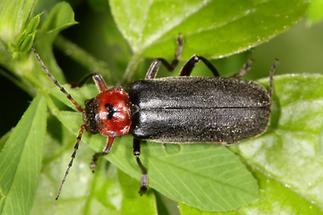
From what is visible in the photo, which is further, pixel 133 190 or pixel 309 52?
pixel 309 52

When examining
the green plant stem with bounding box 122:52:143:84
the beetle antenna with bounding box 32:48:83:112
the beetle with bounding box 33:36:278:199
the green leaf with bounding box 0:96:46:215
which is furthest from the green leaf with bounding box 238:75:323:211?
the green leaf with bounding box 0:96:46:215

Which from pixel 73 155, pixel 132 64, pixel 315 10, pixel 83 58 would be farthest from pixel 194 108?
pixel 83 58

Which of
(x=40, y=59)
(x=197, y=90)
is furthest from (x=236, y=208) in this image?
(x=40, y=59)

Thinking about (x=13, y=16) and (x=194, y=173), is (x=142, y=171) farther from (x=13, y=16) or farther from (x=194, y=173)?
(x=13, y=16)

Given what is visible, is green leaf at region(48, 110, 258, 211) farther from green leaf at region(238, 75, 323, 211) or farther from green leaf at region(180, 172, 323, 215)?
green leaf at region(238, 75, 323, 211)

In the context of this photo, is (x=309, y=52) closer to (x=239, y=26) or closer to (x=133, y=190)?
(x=239, y=26)

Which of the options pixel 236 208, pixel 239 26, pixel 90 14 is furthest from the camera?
pixel 90 14
